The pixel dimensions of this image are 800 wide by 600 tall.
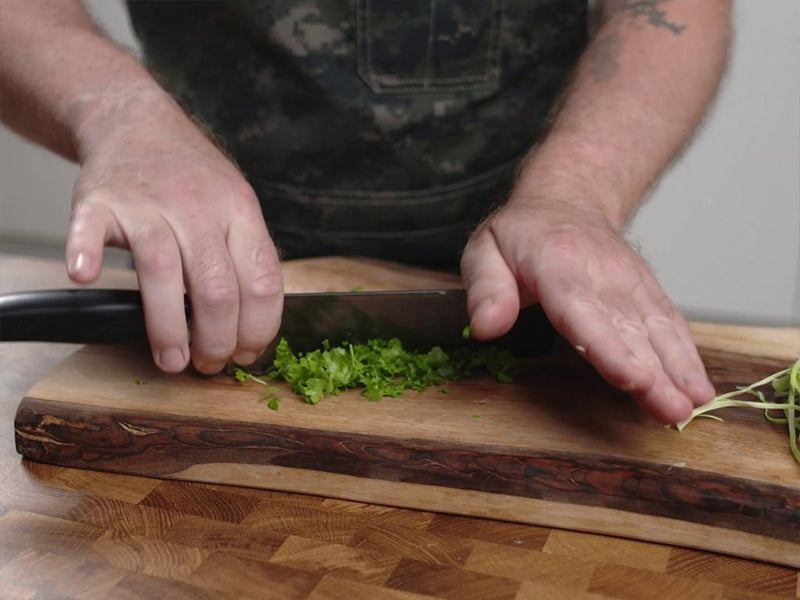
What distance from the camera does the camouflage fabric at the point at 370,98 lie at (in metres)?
1.72

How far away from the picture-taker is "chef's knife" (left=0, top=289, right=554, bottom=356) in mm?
1203

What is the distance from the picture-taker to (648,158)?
158cm

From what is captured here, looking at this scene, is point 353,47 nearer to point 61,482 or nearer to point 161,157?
point 161,157

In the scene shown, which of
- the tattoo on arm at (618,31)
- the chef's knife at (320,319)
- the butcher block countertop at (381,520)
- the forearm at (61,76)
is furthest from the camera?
the tattoo on arm at (618,31)

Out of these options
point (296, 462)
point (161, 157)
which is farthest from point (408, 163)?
point (296, 462)

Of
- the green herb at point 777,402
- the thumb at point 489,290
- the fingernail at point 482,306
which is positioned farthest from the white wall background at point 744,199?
the fingernail at point 482,306

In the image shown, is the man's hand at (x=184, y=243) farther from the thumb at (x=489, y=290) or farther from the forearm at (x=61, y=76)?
the thumb at (x=489, y=290)

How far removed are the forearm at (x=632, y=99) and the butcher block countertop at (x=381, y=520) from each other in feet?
1.20

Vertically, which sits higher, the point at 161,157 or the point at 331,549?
the point at 161,157

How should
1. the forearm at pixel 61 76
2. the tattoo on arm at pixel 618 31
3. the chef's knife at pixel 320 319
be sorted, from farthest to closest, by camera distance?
the tattoo on arm at pixel 618 31 < the forearm at pixel 61 76 < the chef's knife at pixel 320 319

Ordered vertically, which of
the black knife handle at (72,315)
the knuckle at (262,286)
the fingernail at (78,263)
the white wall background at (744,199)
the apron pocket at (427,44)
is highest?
the apron pocket at (427,44)

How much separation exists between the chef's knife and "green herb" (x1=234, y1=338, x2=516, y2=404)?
0.06ft

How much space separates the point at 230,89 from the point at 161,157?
55cm

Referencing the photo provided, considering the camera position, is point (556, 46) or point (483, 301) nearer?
point (483, 301)
